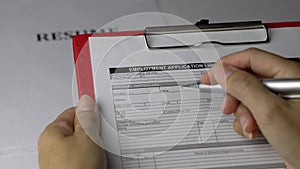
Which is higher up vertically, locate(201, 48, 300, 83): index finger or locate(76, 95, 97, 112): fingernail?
locate(201, 48, 300, 83): index finger

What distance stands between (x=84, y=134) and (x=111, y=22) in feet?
0.76

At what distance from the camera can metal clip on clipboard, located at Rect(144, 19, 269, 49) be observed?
51cm

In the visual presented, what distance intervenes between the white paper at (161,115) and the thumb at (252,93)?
0.04 metres

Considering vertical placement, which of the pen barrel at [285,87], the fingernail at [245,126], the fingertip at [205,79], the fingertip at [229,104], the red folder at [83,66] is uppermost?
the red folder at [83,66]

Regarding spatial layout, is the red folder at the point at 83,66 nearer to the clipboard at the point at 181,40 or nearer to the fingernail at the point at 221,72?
the clipboard at the point at 181,40

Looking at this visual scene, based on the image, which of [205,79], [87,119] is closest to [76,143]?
[87,119]

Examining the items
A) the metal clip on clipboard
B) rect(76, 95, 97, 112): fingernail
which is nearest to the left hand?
rect(76, 95, 97, 112): fingernail

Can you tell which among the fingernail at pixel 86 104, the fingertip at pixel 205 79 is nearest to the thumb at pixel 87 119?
the fingernail at pixel 86 104

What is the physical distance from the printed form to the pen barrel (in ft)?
0.19

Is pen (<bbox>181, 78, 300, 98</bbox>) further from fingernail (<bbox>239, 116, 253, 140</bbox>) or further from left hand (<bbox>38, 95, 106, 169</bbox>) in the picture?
left hand (<bbox>38, 95, 106, 169</bbox>)

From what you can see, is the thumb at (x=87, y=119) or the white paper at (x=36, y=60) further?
the white paper at (x=36, y=60)

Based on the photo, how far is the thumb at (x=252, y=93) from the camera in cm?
43

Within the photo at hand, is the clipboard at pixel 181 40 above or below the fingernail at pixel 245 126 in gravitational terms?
above

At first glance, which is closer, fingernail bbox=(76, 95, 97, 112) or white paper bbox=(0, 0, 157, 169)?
fingernail bbox=(76, 95, 97, 112)
